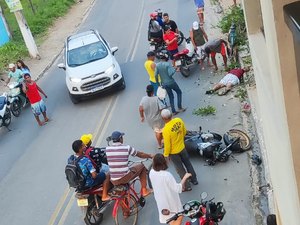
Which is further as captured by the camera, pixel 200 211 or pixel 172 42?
pixel 172 42

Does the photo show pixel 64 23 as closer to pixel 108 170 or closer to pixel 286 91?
pixel 108 170

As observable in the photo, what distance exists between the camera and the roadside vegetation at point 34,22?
24.9m

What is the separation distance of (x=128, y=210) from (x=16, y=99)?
9.02 m

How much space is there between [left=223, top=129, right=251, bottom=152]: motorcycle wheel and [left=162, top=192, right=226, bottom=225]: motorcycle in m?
3.33

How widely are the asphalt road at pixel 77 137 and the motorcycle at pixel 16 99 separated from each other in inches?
12.9

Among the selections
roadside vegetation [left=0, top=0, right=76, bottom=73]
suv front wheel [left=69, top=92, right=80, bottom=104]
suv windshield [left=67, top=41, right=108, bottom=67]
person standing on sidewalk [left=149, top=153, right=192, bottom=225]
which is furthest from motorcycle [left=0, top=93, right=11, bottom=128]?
person standing on sidewalk [left=149, top=153, right=192, bottom=225]

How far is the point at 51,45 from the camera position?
27.5m

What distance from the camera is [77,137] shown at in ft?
47.1

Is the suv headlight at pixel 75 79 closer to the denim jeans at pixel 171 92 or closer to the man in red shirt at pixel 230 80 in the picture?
the denim jeans at pixel 171 92

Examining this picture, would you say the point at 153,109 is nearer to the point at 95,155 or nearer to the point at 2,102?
the point at 95,155

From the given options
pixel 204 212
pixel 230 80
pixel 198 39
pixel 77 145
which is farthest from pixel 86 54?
pixel 204 212

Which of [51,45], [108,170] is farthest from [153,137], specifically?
[51,45]

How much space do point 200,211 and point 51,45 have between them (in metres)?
21.4

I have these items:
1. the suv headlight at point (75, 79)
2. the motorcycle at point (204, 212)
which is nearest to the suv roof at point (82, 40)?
the suv headlight at point (75, 79)
